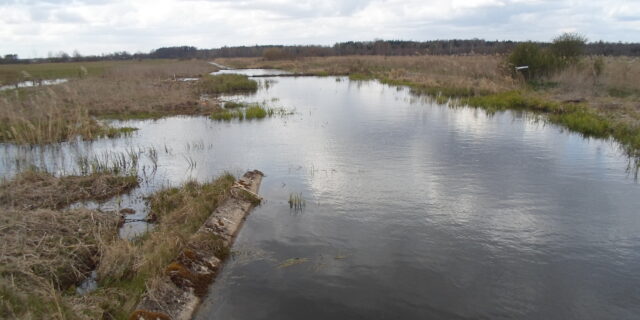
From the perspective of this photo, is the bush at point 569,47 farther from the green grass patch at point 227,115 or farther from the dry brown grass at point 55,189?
the dry brown grass at point 55,189

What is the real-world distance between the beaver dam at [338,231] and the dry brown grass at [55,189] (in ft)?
0.21

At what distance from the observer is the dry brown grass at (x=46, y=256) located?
5.61 m

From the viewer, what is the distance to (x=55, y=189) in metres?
11.0

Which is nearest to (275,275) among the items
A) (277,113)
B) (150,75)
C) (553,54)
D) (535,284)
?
(535,284)

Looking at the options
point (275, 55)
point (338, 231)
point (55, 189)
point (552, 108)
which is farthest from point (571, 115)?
point (275, 55)

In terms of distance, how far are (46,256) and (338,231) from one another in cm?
550

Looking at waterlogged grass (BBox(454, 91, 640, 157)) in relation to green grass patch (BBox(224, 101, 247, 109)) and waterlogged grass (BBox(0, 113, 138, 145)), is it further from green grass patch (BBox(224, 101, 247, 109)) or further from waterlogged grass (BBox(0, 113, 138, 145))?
waterlogged grass (BBox(0, 113, 138, 145))

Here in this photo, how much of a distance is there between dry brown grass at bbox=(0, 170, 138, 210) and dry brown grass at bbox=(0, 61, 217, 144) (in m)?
4.93

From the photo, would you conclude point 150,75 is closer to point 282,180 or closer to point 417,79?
point 417,79

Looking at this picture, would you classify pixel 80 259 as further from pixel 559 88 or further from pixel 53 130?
pixel 559 88

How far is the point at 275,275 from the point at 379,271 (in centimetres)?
188

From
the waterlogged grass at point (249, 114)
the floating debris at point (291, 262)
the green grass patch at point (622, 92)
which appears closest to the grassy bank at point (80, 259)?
the floating debris at point (291, 262)

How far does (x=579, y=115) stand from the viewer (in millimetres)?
19312

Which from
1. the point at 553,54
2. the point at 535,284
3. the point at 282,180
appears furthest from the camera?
the point at 553,54
